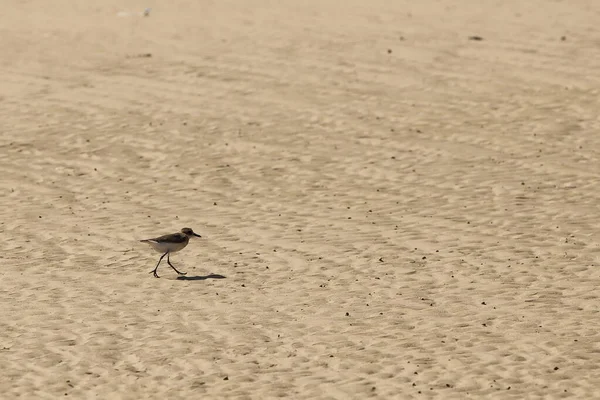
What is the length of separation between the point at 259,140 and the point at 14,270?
17.9 ft

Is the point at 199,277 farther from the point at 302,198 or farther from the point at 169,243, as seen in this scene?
the point at 302,198

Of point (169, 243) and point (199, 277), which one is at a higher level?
point (169, 243)

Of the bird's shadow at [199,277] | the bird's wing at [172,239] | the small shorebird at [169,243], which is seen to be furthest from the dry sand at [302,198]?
the bird's wing at [172,239]

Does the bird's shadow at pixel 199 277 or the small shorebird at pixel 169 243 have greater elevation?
the small shorebird at pixel 169 243

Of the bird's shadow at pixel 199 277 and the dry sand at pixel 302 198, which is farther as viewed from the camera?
the bird's shadow at pixel 199 277

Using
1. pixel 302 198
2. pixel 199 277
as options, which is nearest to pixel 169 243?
pixel 199 277

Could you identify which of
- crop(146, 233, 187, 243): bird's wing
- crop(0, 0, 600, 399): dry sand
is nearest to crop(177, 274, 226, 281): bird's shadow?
crop(0, 0, 600, 399): dry sand

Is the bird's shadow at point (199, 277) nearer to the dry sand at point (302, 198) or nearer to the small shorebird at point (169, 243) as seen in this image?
the dry sand at point (302, 198)

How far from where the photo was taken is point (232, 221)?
1409 cm

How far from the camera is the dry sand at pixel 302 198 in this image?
1004cm

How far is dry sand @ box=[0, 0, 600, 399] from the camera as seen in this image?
10039 millimetres

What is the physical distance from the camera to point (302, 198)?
49.0ft

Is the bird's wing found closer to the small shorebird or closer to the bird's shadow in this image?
the small shorebird

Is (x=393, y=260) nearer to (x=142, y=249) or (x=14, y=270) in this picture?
(x=142, y=249)
